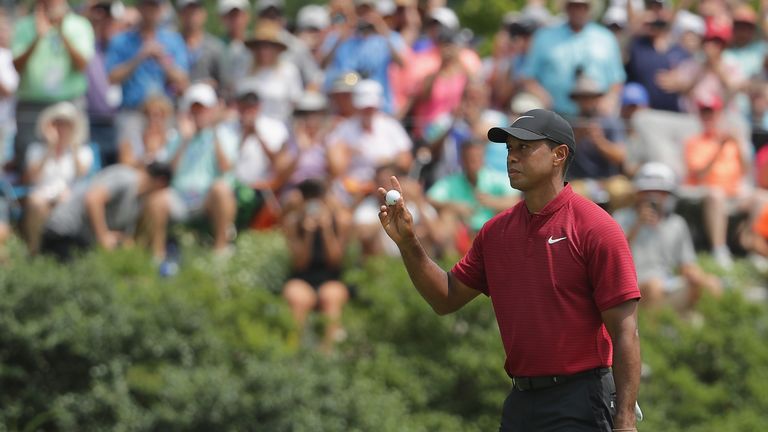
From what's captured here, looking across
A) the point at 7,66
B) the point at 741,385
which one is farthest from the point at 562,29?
the point at 7,66

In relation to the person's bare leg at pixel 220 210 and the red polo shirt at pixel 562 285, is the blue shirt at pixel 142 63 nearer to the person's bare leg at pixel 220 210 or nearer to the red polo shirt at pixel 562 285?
the person's bare leg at pixel 220 210

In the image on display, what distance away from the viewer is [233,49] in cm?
1446

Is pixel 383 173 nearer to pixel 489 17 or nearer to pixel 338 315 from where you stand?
pixel 338 315

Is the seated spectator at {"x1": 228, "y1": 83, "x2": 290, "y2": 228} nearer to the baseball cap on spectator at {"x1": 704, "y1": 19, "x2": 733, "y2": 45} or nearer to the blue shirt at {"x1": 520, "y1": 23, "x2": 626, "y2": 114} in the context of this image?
the blue shirt at {"x1": 520, "y1": 23, "x2": 626, "y2": 114}

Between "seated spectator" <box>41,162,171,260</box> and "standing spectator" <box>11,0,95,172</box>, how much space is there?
1.07 metres

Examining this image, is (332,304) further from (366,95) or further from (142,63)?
(142,63)

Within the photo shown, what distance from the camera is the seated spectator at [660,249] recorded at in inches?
487

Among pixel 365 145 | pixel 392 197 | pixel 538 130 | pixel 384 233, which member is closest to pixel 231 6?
pixel 365 145

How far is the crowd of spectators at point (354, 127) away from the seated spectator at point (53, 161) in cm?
2

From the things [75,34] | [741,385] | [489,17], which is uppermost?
[75,34]

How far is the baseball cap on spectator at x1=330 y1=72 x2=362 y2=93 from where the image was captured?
1334cm

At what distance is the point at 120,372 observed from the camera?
10.8 m

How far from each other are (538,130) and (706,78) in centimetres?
905

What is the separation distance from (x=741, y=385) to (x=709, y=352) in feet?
1.21
